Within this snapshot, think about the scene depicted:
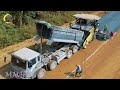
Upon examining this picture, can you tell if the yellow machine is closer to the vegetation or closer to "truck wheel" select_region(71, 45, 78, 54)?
"truck wheel" select_region(71, 45, 78, 54)

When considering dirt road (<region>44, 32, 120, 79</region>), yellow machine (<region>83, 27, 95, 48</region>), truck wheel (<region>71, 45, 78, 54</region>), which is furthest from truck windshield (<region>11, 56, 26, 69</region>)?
yellow machine (<region>83, 27, 95, 48</region>)

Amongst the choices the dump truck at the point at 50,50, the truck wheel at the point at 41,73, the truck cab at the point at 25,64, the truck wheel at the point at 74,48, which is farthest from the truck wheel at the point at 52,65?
the truck wheel at the point at 74,48

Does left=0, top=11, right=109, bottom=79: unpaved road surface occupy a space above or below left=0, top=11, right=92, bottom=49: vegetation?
below

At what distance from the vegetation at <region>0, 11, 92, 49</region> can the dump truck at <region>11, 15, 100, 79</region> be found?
377 cm

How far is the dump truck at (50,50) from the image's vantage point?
17031 millimetres

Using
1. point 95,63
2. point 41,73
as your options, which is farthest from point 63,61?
point 41,73

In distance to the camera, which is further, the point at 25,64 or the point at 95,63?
the point at 95,63

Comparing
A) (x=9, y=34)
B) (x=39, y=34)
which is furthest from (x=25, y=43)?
(x=39, y=34)

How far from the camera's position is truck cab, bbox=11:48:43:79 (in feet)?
55.2

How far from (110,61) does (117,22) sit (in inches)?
366

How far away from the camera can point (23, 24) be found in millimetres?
26234

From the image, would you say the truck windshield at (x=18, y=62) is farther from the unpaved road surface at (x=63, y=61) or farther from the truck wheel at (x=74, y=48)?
the truck wheel at (x=74, y=48)

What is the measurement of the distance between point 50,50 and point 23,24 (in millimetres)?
7135

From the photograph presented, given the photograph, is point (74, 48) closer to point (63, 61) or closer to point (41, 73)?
point (63, 61)
